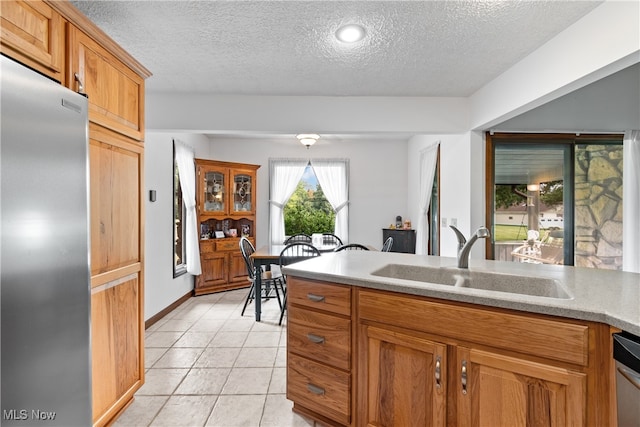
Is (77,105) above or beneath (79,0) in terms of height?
beneath

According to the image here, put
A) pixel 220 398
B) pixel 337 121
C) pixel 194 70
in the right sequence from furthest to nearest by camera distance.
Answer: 1. pixel 337 121
2. pixel 194 70
3. pixel 220 398

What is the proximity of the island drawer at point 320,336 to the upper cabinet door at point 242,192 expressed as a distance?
356cm

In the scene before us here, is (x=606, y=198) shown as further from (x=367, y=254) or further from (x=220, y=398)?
(x=220, y=398)

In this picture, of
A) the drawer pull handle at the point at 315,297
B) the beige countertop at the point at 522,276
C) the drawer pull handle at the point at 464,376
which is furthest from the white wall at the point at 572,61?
the drawer pull handle at the point at 315,297

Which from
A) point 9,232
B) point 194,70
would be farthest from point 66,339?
point 194,70

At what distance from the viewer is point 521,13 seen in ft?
5.89

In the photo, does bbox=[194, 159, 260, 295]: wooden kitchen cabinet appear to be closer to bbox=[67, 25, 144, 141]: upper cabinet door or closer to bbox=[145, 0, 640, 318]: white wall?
bbox=[145, 0, 640, 318]: white wall

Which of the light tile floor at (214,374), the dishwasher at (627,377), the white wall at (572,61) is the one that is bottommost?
the light tile floor at (214,374)

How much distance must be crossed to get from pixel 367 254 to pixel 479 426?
131cm

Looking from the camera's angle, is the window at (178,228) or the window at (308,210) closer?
the window at (178,228)

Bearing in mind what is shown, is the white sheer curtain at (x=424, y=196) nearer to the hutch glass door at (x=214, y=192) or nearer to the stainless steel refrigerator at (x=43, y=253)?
the hutch glass door at (x=214, y=192)

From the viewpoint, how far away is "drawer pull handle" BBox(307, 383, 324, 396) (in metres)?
1.73

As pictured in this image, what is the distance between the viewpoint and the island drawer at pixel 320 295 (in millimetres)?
1645

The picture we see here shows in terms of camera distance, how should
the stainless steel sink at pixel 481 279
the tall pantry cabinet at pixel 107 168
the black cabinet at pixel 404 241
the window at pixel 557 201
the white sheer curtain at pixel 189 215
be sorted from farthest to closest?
1. the black cabinet at pixel 404 241
2. the white sheer curtain at pixel 189 215
3. the window at pixel 557 201
4. the stainless steel sink at pixel 481 279
5. the tall pantry cabinet at pixel 107 168
